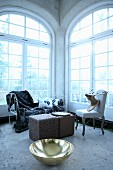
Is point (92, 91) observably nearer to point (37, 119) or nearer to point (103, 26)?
point (103, 26)

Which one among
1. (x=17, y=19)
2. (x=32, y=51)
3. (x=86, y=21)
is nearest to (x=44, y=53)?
(x=32, y=51)

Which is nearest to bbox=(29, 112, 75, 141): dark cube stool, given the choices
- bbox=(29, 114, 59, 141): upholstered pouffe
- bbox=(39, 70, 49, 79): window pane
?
bbox=(29, 114, 59, 141): upholstered pouffe

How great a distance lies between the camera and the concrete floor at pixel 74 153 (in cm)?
196

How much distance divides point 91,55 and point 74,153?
2.78 m

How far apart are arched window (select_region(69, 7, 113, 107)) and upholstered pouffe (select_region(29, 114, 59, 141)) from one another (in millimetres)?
1699

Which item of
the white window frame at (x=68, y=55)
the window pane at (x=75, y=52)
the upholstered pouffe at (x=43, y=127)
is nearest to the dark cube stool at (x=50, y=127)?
the upholstered pouffe at (x=43, y=127)

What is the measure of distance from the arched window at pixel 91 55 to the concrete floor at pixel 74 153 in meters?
1.29

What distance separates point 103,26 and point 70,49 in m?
1.30

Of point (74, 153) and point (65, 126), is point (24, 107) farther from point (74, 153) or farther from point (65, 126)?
point (74, 153)

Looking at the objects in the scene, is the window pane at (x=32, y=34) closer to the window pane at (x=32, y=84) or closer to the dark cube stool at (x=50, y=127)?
the window pane at (x=32, y=84)

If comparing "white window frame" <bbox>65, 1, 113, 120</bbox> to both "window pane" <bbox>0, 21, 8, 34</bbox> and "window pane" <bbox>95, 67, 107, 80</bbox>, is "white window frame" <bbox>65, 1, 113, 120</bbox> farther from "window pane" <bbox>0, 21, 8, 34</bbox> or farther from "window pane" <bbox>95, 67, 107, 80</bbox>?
"window pane" <bbox>0, 21, 8, 34</bbox>

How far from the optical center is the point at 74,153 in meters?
2.34

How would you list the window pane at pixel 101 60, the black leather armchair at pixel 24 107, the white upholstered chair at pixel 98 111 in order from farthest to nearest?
the window pane at pixel 101 60 < the black leather armchair at pixel 24 107 < the white upholstered chair at pixel 98 111

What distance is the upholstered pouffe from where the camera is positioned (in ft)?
8.94
